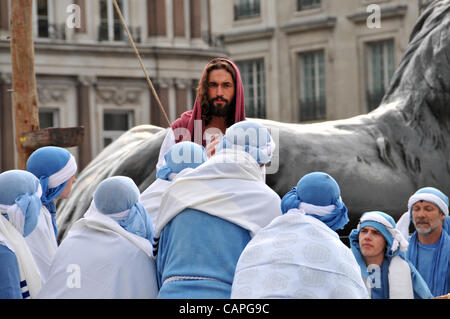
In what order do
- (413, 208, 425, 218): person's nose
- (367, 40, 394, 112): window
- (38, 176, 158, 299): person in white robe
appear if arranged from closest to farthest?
(38, 176, 158, 299): person in white robe, (413, 208, 425, 218): person's nose, (367, 40, 394, 112): window

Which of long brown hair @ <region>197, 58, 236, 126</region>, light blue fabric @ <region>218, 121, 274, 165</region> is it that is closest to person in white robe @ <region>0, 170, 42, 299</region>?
light blue fabric @ <region>218, 121, 274, 165</region>

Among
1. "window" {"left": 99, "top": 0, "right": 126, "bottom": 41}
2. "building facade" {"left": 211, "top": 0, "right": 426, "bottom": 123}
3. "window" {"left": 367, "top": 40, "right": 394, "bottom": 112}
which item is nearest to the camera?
"window" {"left": 367, "top": 40, "right": 394, "bottom": 112}

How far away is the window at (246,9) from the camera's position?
37.0 meters

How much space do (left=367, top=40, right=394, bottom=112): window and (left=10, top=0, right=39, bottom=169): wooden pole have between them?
2482cm

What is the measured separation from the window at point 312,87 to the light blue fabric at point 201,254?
30.4 meters

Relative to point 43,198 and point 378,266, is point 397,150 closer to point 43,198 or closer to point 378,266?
point 378,266

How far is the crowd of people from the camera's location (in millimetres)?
4730

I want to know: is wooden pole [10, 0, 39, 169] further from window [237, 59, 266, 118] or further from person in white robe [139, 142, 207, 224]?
window [237, 59, 266, 118]

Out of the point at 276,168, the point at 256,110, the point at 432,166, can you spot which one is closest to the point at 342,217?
the point at 276,168

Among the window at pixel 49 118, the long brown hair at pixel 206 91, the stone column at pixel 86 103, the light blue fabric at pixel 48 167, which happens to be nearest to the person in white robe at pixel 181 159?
the light blue fabric at pixel 48 167

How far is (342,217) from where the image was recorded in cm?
528

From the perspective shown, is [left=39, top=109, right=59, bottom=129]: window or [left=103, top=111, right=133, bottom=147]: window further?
[left=103, top=111, right=133, bottom=147]: window

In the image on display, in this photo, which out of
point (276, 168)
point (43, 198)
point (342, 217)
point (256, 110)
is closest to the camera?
point (342, 217)

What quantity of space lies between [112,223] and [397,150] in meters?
3.76
